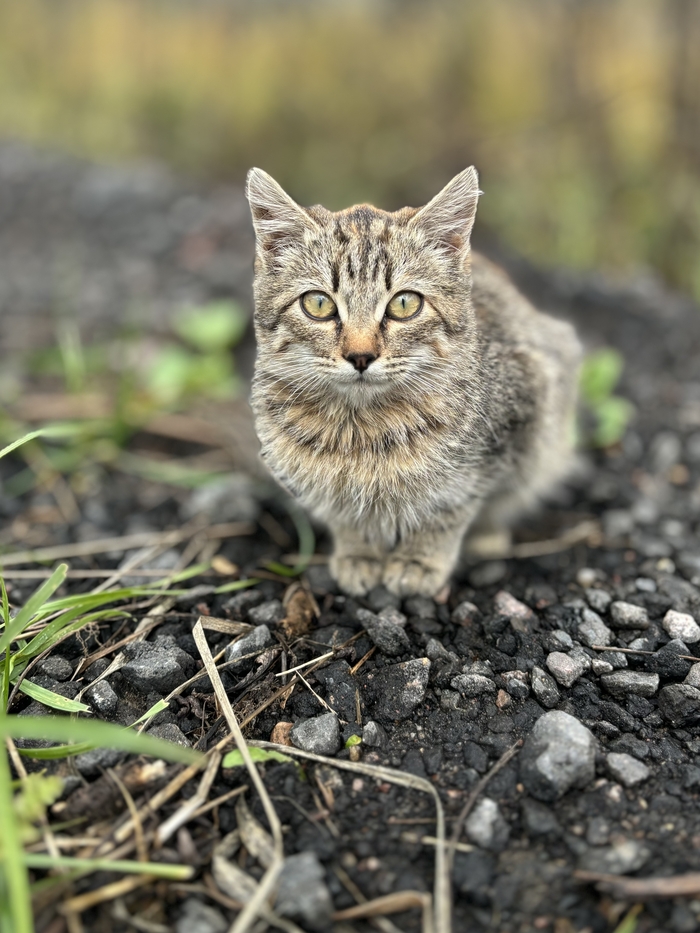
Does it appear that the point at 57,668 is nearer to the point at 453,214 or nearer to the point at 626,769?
the point at 626,769

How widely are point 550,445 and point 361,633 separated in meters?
1.44

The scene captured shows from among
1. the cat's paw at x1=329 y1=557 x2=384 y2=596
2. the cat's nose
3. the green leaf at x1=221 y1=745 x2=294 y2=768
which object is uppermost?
the cat's nose

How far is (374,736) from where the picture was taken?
2619mm

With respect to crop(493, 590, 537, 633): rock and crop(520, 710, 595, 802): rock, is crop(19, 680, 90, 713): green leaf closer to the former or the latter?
crop(520, 710, 595, 802): rock

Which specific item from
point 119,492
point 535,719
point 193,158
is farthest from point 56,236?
point 535,719

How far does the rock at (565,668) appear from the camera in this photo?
283cm

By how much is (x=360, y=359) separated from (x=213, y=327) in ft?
9.60

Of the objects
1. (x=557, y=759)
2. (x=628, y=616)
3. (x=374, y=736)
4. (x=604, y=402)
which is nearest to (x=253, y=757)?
(x=374, y=736)

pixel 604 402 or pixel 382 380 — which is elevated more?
pixel 382 380

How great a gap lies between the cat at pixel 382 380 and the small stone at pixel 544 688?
Answer: 0.65m

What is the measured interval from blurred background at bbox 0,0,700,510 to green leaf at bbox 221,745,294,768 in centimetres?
236

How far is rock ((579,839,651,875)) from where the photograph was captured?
216 centimetres

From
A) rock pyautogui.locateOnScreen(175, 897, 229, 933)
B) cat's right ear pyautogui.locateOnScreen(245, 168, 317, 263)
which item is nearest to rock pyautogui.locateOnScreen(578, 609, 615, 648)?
rock pyautogui.locateOnScreen(175, 897, 229, 933)

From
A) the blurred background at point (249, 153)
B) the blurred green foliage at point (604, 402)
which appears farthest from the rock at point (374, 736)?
the blurred green foliage at point (604, 402)
